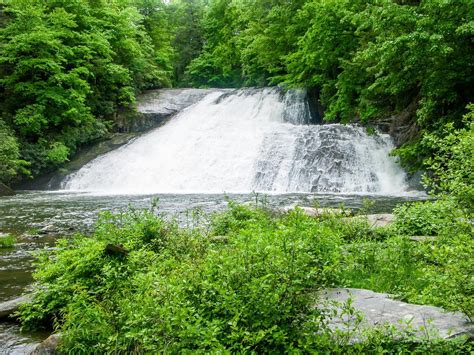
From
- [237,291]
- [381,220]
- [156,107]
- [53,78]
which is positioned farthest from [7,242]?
[156,107]

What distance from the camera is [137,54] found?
93.0 ft

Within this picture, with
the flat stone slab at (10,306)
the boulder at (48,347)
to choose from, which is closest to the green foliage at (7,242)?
the flat stone slab at (10,306)

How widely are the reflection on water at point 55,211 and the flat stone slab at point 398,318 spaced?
3.09 meters

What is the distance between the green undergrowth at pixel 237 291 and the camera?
3092 millimetres

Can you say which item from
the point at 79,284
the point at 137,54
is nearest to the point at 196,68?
the point at 137,54

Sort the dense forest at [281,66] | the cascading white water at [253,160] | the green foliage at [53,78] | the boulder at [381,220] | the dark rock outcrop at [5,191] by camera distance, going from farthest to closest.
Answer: the green foliage at [53,78], the dark rock outcrop at [5,191], the cascading white water at [253,160], the dense forest at [281,66], the boulder at [381,220]

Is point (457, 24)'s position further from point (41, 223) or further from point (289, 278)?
point (41, 223)

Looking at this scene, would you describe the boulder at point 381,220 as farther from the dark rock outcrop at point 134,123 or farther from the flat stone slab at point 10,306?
the dark rock outcrop at point 134,123

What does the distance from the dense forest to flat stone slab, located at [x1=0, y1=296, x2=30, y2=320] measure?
481 cm

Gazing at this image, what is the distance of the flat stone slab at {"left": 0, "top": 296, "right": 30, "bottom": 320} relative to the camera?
4662 mm

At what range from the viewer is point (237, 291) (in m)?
3.42

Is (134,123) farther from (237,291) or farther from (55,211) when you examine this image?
(237,291)

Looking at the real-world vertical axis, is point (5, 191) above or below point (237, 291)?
below

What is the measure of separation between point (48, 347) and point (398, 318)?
3.08 meters
